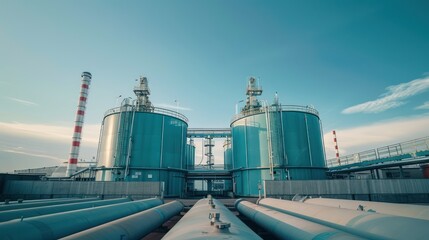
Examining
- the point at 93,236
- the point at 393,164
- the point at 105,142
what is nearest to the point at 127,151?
the point at 105,142

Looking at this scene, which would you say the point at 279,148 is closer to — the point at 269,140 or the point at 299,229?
the point at 269,140

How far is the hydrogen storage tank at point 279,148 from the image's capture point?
87.2 feet

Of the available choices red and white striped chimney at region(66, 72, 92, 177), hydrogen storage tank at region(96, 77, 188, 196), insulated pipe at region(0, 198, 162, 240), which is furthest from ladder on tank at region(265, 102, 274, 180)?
red and white striped chimney at region(66, 72, 92, 177)

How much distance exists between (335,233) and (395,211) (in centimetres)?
398

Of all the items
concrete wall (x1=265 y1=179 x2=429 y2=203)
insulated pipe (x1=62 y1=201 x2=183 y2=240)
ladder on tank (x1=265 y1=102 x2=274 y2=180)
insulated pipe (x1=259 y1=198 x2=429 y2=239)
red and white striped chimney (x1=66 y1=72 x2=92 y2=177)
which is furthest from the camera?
Answer: red and white striped chimney (x1=66 y1=72 x2=92 y2=177)

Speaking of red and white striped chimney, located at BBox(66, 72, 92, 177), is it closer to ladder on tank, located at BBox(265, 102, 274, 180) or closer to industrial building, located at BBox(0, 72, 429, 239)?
industrial building, located at BBox(0, 72, 429, 239)

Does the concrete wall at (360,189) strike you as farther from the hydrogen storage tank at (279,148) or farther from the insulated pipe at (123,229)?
the insulated pipe at (123,229)

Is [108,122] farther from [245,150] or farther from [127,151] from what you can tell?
[245,150]

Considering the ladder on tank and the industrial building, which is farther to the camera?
the ladder on tank

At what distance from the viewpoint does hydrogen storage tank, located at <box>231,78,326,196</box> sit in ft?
87.2

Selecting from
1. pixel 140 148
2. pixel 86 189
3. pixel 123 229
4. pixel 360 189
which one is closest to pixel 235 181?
pixel 140 148

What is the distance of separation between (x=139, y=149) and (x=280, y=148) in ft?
61.2

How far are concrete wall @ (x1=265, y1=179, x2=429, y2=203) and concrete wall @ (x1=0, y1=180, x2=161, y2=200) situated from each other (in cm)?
1178

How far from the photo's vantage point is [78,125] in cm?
3650
